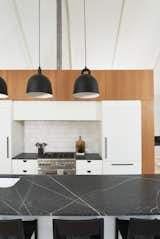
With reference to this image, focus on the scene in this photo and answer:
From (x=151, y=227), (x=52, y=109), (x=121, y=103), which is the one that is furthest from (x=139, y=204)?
(x=52, y=109)

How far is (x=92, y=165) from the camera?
A: 11.4 ft

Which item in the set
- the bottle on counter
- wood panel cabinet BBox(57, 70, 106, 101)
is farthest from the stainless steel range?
wood panel cabinet BBox(57, 70, 106, 101)

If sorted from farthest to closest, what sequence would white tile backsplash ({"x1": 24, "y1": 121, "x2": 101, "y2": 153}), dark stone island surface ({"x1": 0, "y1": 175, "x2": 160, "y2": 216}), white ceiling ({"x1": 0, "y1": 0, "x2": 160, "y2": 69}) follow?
white tile backsplash ({"x1": 24, "y1": 121, "x2": 101, "y2": 153})
white ceiling ({"x1": 0, "y1": 0, "x2": 160, "y2": 69})
dark stone island surface ({"x1": 0, "y1": 175, "x2": 160, "y2": 216})

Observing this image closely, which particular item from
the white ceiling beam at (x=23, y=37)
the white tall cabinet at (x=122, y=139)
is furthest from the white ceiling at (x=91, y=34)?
the white tall cabinet at (x=122, y=139)

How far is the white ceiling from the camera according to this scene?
3535 millimetres

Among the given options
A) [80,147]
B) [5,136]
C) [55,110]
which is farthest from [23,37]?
[80,147]

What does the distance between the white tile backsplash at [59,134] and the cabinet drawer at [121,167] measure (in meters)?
0.79

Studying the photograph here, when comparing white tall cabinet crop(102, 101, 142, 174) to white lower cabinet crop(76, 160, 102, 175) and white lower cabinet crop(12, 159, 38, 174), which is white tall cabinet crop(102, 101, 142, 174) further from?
white lower cabinet crop(12, 159, 38, 174)

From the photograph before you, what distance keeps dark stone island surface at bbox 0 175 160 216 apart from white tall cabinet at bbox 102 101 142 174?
124 cm

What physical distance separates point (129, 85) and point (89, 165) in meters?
1.62

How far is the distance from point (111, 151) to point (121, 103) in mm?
874

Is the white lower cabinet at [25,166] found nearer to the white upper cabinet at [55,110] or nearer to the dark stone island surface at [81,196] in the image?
the white upper cabinet at [55,110]

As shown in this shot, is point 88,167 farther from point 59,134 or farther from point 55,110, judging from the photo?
point 55,110

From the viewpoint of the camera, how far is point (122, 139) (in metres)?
3.45
